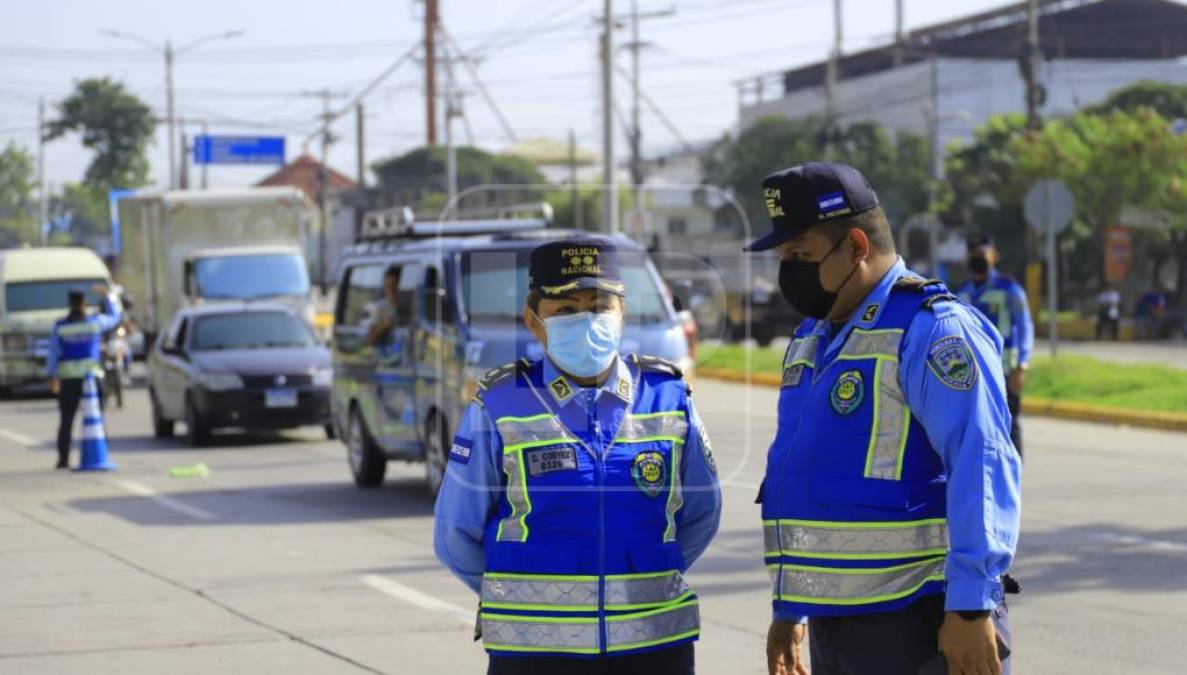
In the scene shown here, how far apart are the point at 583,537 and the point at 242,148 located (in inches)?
2987

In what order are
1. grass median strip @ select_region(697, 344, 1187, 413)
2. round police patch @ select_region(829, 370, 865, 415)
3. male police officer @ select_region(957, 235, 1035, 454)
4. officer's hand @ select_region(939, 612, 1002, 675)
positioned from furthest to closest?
grass median strip @ select_region(697, 344, 1187, 413)
male police officer @ select_region(957, 235, 1035, 454)
round police patch @ select_region(829, 370, 865, 415)
officer's hand @ select_region(939, 612, 1002, 675)

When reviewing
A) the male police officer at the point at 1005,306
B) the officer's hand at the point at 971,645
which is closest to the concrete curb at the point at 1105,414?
the male police officer at the point at 1005,306

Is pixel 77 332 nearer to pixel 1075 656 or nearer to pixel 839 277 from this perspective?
pixel 1075 656

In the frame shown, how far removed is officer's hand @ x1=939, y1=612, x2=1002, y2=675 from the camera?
4.09m

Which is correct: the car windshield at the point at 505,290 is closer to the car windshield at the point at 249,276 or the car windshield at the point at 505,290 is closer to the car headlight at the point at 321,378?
the car headlight at the point at 321,378

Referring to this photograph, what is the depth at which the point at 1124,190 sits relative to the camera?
50.5 meters

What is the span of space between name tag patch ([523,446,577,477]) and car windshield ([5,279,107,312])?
3009cm

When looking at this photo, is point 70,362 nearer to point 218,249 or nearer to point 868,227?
point 868,227

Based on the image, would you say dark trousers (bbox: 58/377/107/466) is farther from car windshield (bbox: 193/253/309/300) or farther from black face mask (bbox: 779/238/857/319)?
black face mask (bbox: 779/238/857/319)

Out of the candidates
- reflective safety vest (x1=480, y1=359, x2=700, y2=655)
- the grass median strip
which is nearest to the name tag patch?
reflective safety vest (x1=480, y1=359, x2=700, y2=655)

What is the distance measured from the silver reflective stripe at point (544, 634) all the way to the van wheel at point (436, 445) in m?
9.78

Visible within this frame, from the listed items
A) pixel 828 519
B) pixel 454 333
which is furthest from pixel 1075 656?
pixel 454 333

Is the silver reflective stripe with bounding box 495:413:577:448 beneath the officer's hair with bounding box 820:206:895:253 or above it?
beneath

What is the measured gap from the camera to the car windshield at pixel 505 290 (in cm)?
1443
